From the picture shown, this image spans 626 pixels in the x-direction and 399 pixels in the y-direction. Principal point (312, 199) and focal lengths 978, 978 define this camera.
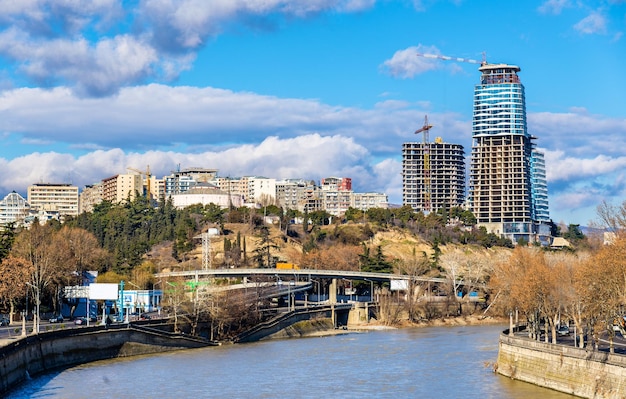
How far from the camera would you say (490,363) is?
82.1 meters

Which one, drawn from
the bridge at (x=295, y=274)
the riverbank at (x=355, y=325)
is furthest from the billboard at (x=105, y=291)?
the bridge at (x=295, y=274)

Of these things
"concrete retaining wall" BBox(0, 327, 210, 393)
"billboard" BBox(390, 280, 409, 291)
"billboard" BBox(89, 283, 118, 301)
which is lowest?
"concrete retaining wall" BBox(0, 327, 210, 393)

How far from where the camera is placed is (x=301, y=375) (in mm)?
79625

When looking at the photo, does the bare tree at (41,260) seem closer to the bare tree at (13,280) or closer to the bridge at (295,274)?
the bare tree at (13,280)

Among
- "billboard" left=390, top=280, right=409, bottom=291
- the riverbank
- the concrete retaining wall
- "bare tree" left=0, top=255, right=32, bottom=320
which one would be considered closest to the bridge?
"billboard" left=390, top=280, right=409, bottom=291

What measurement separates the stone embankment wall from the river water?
3.13 ft

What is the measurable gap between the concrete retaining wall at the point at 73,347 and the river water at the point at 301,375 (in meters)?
1.40

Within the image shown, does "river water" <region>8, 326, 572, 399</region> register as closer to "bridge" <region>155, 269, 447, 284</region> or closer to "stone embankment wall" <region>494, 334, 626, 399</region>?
"stone embankment wall" <region>494, 334, 626, 399</region>

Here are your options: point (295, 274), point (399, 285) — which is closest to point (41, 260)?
point (295, 274)

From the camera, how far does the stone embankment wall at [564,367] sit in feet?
191

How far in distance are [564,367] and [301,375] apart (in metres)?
23.0

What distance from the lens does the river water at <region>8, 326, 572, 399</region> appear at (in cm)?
6838

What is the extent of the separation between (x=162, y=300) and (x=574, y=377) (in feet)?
252

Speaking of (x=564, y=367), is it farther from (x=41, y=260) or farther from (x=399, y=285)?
(x=399, y=285)
